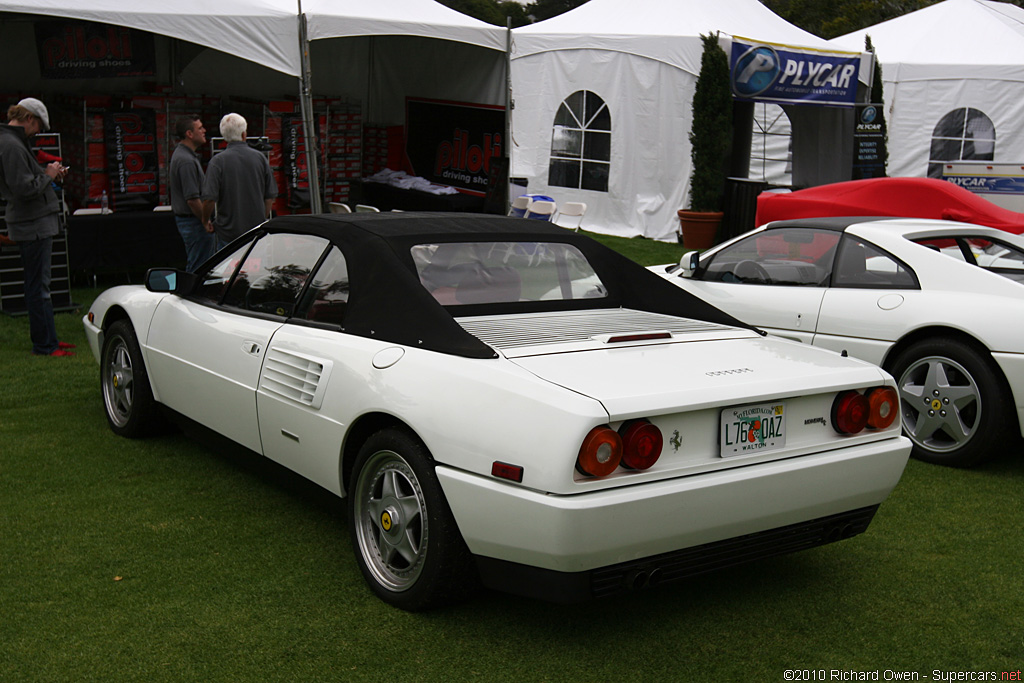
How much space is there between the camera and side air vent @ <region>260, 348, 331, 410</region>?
3.79 m

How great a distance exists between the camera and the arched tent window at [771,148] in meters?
24.8

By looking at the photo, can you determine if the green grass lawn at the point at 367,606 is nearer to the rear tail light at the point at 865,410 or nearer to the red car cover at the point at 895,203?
the rear tail light at the point at 865,410

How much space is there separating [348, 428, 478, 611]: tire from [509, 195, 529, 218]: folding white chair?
Answer: 9386 millimetres

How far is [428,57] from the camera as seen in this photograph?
46.6ft

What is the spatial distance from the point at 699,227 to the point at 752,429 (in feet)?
42.0

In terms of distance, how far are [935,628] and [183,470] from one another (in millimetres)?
3541

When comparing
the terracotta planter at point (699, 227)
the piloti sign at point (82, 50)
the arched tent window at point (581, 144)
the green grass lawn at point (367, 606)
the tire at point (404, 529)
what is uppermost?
the piloti sign at point (82, 50)

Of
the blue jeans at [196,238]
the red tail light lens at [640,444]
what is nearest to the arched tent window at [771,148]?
the blue jeans at [196,238]

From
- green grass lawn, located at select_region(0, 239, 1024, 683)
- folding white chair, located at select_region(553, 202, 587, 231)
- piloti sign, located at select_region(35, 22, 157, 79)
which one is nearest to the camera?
green grass lawn, located at select_region(0, 239, 1024, 683)

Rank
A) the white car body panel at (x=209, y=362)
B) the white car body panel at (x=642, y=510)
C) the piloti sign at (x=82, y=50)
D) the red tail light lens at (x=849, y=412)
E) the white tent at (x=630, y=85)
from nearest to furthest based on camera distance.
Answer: the white car body panel at (x=642, y=510), the red tail light lens at (x=849, y=412), the white car body panel at (x=209, y=362), the piloti sign at (x=82, y=50), the white tent at (x=630, y=85)

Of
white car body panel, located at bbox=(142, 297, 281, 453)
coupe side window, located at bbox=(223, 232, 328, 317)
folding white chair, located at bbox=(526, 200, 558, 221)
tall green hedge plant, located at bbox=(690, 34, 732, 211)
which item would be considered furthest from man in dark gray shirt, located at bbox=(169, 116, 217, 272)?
tall green hedge plant, located at bbox=(690, 34, 732, 211)

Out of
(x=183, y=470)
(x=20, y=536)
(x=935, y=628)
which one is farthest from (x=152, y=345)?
(x=935, y=628)

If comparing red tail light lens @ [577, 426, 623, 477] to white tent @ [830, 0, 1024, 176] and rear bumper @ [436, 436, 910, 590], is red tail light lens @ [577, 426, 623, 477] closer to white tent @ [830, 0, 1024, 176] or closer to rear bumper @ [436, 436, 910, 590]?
rear bumper @ [436, 436, 910, 590]

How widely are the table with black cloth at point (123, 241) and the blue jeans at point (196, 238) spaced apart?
2536 mm
